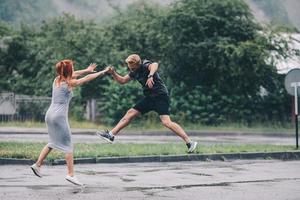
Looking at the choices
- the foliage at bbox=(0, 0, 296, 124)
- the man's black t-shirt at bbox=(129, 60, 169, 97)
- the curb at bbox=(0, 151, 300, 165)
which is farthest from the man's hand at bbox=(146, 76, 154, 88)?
the foliage at bbox=(0, 0, 296, 124)

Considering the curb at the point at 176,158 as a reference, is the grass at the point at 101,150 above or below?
above

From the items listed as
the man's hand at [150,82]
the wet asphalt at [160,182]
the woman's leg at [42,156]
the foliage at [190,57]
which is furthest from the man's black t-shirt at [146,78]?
the foliage at [190,57]

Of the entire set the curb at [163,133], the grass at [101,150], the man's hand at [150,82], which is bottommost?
the grass at [101,150]

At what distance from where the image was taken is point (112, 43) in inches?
1261

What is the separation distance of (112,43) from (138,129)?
533cm

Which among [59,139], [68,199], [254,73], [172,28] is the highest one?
[172,28]

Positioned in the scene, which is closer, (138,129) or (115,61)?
(138,129)

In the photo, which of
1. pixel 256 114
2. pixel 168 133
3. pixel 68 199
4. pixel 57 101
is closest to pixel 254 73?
pixel 256 114

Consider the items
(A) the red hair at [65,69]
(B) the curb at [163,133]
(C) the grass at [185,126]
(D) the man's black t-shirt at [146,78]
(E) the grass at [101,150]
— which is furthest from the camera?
(C) the grass at [185,126]

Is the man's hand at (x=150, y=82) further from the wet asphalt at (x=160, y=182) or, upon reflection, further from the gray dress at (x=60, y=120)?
the gray dress at (x=60, y=120)

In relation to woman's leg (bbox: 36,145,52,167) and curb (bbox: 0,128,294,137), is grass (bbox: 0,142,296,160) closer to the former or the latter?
woman's leg (bbox: 36,145,52,167)

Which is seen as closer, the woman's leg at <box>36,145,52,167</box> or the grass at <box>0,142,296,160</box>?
the woman's leg at <box>36,145,52,167</box>

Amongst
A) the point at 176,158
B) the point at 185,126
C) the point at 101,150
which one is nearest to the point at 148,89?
the point at 176,158

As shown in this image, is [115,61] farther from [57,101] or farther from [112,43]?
[57,101]
